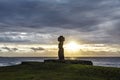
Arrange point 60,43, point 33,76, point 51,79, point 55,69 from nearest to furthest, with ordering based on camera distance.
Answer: point 51,79
point 33,76
point 55,69
point 60,43

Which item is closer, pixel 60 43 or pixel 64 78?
pixel 64 78

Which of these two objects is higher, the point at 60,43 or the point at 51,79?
the point at 60,43

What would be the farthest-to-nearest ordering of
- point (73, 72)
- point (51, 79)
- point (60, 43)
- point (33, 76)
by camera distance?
point (60, 43)
point (73, 72)
point (33, 76)
point (51, 79)

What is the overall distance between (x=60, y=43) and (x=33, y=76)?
22.3 meters

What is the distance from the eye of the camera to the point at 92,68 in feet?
131

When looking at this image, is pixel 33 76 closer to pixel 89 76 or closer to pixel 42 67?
pixel 89 76

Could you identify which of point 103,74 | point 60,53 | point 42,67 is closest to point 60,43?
point 60,53

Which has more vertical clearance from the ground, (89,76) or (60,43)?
(60,43)

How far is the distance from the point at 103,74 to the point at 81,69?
4.12 m

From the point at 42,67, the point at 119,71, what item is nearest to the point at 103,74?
the point at 119,71

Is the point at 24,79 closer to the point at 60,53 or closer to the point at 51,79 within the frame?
the point at 51,79

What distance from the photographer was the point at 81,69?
40.0m

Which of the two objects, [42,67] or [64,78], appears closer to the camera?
[64,78]

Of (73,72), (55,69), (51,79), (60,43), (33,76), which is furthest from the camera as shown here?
(60,43)
